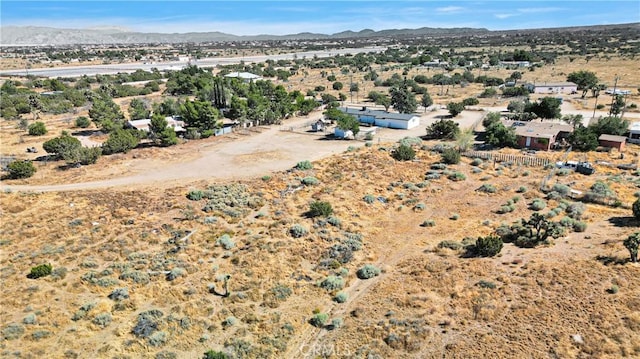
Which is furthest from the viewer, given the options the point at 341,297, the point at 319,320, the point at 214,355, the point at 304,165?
the point at 304,165

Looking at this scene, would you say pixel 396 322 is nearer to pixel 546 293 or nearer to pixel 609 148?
pixel 546 293

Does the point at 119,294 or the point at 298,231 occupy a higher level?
the point at 298,231

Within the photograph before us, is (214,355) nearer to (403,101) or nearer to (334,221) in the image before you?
(334,221)

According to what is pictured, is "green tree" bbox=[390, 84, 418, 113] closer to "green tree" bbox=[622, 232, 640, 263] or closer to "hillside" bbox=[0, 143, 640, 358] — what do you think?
"hillside" bbox=[0, 143, 640, 358]

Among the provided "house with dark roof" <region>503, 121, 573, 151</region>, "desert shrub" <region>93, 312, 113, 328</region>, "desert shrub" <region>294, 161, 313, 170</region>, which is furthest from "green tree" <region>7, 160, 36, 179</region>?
"house with dark roof" <region>503, 121, 573, 151</region>

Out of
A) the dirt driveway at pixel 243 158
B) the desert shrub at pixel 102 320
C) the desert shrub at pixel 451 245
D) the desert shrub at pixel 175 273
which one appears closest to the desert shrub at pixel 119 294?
the desert shrub at pixel 102 320

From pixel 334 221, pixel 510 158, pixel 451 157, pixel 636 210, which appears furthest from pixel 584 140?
pixel 334 221

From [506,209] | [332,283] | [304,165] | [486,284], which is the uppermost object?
[304,165]
